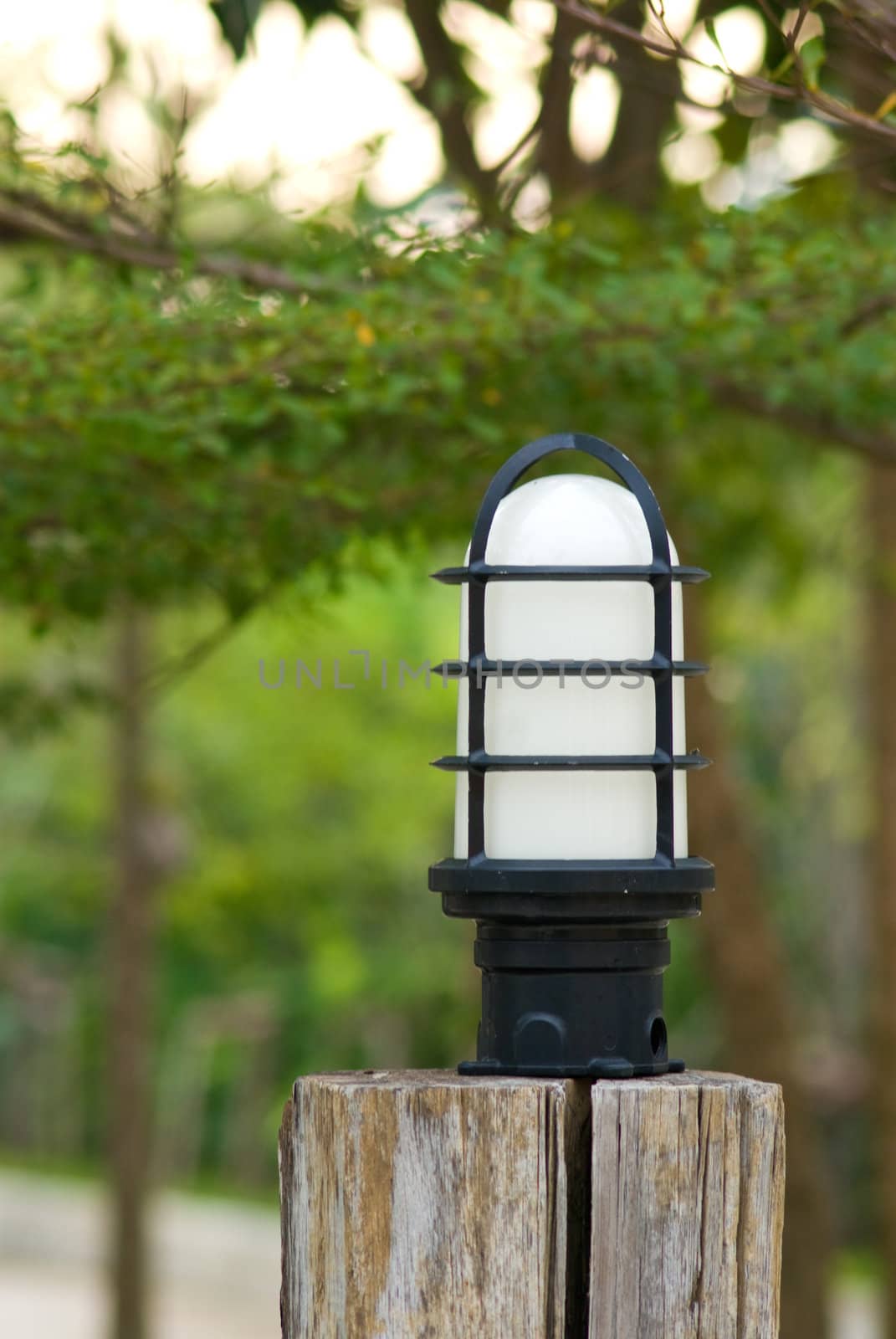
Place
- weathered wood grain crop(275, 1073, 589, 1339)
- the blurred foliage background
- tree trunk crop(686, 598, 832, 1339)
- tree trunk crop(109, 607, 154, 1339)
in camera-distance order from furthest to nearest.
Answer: tree trunk crop(109, 607, 154, 1339) < tree trunk crop(686, 598, 832, 1339) < the blurred foliage background < weathered wood grain crop(275, 1073, 589, 1339)

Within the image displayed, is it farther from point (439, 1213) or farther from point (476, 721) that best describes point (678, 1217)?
point (476, 721)

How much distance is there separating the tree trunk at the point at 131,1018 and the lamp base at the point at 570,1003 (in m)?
5.35

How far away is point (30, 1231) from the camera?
11.3m

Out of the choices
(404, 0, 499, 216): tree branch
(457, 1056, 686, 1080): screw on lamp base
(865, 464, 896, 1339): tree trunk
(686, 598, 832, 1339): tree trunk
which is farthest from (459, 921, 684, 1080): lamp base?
(865, 464, 896, 1339): tree trunk

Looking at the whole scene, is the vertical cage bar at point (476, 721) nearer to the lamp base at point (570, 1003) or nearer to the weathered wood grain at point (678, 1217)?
the lamp base at point (570, 1003)

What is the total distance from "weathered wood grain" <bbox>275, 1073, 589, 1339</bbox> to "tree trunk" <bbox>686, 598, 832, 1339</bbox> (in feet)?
12.0

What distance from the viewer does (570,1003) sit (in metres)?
1.58

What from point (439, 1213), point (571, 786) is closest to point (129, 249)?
point (571, 786)

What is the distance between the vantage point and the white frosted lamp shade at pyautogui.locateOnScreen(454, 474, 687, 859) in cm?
157

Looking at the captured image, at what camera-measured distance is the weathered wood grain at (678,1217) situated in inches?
58.7

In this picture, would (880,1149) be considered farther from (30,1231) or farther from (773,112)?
(30,1231)

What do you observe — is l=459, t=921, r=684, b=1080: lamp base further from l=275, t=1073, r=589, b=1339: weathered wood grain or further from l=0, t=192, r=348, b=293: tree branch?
l=0, t=192, r=348, b=293: tree branch

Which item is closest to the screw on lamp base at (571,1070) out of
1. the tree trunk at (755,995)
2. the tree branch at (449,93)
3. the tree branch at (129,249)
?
the tree branch at (129,249)

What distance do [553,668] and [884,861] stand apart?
4.71m
